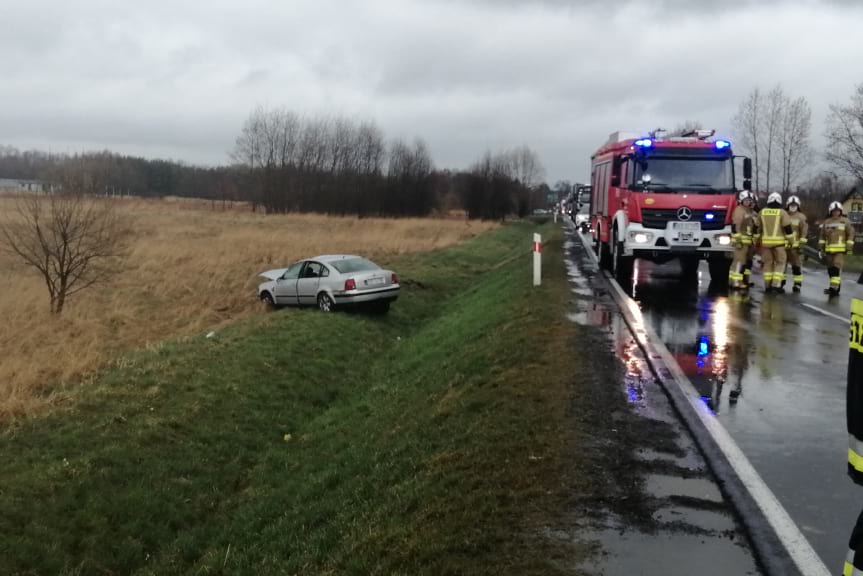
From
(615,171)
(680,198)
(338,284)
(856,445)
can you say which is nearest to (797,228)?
(680,198)

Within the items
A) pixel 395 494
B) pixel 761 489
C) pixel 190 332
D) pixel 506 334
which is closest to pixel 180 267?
pixel 190 332

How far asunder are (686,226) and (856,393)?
11.7 metres

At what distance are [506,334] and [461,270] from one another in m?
15.9

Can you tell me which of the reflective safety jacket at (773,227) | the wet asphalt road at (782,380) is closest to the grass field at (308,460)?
the wet asphalt road at (782,380)

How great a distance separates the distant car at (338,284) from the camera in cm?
1553

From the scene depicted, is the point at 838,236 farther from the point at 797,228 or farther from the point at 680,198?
the point at 680,198

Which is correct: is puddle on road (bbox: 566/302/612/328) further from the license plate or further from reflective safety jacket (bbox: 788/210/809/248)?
reflective safety jacket (bbox: 788/210/809/248)

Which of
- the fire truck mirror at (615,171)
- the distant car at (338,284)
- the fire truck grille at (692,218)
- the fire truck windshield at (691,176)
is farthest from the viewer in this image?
the distant car at (338,284)

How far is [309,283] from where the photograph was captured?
1620cm

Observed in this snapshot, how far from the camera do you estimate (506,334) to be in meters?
10.3

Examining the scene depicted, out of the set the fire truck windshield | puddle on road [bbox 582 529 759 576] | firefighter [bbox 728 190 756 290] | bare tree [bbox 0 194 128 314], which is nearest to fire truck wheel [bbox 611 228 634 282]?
the fire truck windshield

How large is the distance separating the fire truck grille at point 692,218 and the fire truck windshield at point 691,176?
425 mm

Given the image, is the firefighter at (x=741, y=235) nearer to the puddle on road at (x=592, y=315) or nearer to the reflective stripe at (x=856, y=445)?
the puddle on road at (x=592, y=315)

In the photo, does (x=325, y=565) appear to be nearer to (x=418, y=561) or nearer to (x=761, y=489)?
(x=418, y=561)
